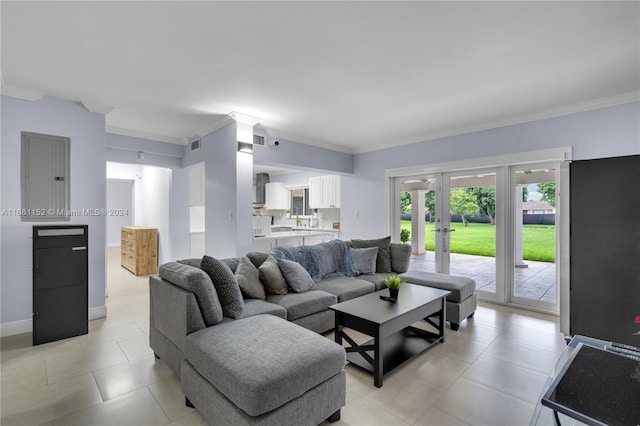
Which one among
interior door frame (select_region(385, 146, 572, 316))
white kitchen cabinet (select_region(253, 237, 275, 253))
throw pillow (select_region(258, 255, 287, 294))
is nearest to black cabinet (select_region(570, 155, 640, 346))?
interior door frame (select_region(385, 146, 572, 316))

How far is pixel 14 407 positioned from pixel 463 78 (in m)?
4.46

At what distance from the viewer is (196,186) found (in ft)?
18.3

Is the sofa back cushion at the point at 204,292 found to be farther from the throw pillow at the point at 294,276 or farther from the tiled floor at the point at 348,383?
the throw pillow at the point at 294,276

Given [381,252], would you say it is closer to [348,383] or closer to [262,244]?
[262,244]

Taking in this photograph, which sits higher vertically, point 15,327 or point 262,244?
point 262,244

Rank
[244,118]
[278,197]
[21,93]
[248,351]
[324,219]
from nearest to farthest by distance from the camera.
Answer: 1. [248,351]
2. [21,93]
3. [244,118]
4. [324,219]
5. [278,197]

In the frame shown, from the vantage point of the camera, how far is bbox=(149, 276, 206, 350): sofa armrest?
2.14 meters

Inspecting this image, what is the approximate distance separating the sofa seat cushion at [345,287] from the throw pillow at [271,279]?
557 millimetres

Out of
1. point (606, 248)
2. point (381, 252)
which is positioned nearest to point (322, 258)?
point (381, 252)

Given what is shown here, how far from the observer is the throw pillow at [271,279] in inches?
121

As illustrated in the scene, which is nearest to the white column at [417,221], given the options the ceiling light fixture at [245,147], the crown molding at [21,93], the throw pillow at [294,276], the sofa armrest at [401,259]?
the sofa armrest at [401,259]

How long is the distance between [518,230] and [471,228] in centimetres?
63

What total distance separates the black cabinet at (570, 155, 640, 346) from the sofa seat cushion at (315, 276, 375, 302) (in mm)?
2067

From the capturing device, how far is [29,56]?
8.34ft
